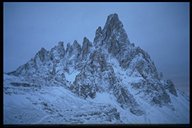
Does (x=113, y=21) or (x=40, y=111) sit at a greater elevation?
(x=113, y=21)

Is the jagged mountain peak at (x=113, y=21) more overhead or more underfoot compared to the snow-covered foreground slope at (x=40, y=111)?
more overhead

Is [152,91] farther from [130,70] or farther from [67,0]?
[67,0]

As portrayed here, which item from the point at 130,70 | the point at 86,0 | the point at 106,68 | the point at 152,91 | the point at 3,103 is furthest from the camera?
the point at 130,70

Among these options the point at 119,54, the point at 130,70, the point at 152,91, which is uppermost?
the point at 119,54

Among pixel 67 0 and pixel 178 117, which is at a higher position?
pixel 67 0

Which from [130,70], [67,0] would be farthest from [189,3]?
[130,70]

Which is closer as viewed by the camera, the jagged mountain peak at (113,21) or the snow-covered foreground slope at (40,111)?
the snow-covered foreground slope at (40,111)

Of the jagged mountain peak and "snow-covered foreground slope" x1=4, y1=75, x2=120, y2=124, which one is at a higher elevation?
the jagged mountain peak

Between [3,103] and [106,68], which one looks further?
[106,68]

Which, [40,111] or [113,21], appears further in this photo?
[113,21]

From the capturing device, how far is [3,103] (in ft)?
22.9

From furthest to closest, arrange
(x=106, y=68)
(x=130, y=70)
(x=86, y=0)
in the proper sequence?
(x=130, y=70) → (x=106, y=68) → (x=86, y=0)

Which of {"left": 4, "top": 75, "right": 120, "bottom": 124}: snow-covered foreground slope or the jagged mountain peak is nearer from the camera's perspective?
{"left": 4, "top": 75, "right": 120, "bottom": 124}: snow-covered foreground slope

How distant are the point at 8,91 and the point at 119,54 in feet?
101
